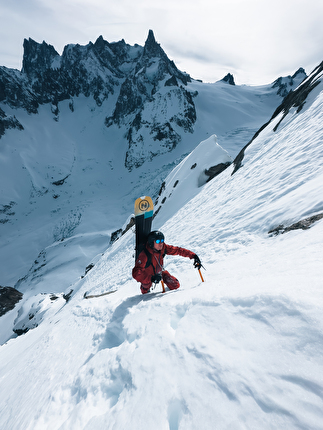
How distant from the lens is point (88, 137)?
8050cm

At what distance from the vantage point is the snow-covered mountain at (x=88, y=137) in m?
45.4

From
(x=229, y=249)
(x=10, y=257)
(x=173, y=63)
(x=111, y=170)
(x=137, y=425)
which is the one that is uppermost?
(x=173, y=63)

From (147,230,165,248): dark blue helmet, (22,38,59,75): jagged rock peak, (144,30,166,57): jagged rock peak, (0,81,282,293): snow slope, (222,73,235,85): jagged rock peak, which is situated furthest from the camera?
(222,73,235,85): jagged rock peak

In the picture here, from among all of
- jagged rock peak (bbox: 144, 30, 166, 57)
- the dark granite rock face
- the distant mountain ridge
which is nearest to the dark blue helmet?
the dark granite rock face

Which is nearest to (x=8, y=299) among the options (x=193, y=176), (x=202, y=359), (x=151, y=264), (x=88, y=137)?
(x=193, y=176)

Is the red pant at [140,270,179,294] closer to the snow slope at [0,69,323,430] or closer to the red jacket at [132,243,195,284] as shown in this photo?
the red jacket at [132,243,195,284]

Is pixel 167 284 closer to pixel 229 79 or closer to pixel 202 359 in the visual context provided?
pixel 202 359

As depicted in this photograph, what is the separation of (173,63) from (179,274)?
107 meters

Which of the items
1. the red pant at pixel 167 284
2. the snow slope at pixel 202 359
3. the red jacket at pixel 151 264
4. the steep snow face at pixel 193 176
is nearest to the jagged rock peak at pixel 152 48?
the steep snow face at pixel 193 176

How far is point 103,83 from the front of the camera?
295ft

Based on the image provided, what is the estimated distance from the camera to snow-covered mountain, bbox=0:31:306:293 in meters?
45.4

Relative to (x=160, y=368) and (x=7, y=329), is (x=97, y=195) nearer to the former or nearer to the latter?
(x=7, y=329)

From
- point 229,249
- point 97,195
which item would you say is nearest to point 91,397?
point 229,249

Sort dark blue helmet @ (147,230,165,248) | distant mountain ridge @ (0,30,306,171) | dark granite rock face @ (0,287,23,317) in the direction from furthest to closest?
distant mountain ridge @ (0,30,306,171) → dark granite rock face @ (0,287,23,317) → dark blue helmet @ (147,230,165,248)
